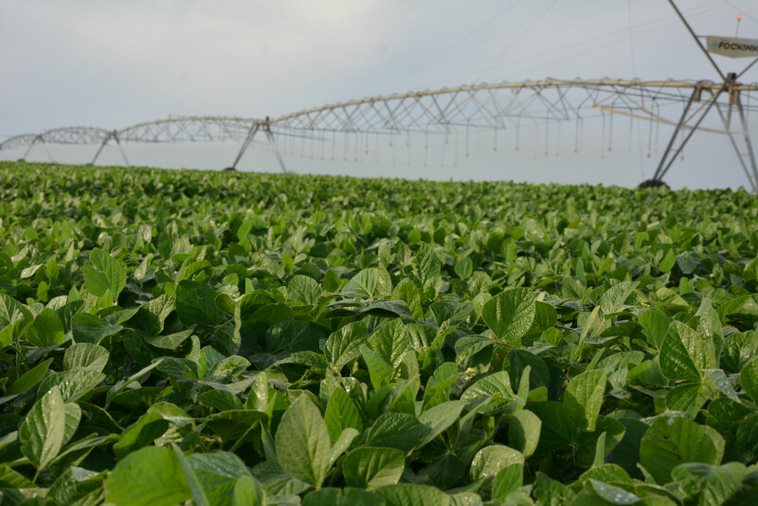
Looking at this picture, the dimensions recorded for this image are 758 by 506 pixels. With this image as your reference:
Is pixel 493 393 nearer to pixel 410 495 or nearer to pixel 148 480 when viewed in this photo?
pixel 410 495

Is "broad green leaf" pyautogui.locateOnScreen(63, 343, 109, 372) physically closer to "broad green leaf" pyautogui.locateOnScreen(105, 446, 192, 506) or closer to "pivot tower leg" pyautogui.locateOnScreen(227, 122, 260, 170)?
"broad green leaf" pyautogui.locateOnScreen(105, 446, 192, 506)

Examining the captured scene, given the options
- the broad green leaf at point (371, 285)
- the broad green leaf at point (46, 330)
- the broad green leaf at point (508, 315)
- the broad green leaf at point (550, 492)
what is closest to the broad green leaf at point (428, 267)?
the broad green leaf at point (371, 285)

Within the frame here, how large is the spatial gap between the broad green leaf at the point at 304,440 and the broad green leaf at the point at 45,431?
312 millimetres

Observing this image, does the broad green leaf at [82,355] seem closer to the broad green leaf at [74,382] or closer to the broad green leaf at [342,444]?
the broad green leaf at [74,382]

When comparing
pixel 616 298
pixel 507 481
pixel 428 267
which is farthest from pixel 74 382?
pixel 616 298

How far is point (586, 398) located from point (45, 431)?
76cm

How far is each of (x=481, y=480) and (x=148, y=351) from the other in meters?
0.79

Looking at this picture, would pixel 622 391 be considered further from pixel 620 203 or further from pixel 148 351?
pixel 620 203

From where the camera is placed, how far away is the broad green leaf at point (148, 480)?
2.13ft

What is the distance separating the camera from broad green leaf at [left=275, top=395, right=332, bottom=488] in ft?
2.54

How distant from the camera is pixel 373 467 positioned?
80 cm

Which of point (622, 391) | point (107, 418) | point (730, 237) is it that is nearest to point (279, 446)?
point (107, 418)

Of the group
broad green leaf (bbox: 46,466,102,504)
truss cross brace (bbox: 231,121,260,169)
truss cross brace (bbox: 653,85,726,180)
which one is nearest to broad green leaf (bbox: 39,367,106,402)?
broad green leaf (bbox: 46,466,102,504)

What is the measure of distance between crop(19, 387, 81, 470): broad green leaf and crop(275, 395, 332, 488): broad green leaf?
312mm
